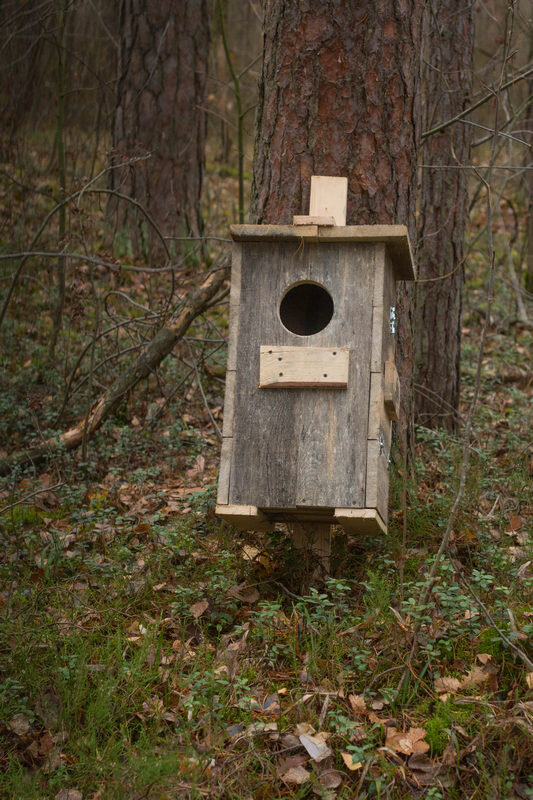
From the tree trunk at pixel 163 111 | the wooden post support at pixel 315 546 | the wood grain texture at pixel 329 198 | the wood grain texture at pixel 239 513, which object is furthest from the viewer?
the tree trunk at pixel 163 111

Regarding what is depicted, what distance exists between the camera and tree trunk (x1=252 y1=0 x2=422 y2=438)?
4348mm

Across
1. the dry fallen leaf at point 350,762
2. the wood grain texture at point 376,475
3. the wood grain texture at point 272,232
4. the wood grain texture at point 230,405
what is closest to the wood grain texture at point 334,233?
the wood grain texture at point 272,232

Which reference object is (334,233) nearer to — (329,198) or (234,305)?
(329,198)

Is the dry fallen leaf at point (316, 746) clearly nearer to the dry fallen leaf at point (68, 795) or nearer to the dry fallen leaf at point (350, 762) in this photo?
the dry fallen leaf at point (350, 762)

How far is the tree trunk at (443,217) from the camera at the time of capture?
6504mm

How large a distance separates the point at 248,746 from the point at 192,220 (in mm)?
7409

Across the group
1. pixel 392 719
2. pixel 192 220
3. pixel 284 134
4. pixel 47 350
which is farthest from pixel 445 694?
pixel 192 220

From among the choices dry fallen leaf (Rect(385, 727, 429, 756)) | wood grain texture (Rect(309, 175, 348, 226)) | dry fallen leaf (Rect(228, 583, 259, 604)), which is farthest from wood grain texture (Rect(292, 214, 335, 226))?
dry fallen leaf (Rect(385, 727, 429, 756))

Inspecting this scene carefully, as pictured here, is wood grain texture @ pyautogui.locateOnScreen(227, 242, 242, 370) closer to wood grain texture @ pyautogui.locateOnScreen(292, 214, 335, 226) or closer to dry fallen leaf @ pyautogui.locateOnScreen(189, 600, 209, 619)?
wood grain texture @ pyautogui.locateOnScreen(292, 214, 335, 226)

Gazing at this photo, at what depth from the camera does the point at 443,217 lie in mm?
6887

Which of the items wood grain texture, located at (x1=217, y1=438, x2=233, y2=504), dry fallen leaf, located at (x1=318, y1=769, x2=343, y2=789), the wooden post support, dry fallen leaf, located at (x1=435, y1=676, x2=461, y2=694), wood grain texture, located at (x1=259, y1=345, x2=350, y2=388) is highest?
wood grain texture, located at (x1=259, y1=345, x2=350, y2=388)

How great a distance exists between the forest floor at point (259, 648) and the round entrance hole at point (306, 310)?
38.7 inches

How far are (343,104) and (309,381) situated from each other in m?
1.65

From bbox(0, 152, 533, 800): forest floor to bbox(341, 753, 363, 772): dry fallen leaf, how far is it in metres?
0.01
